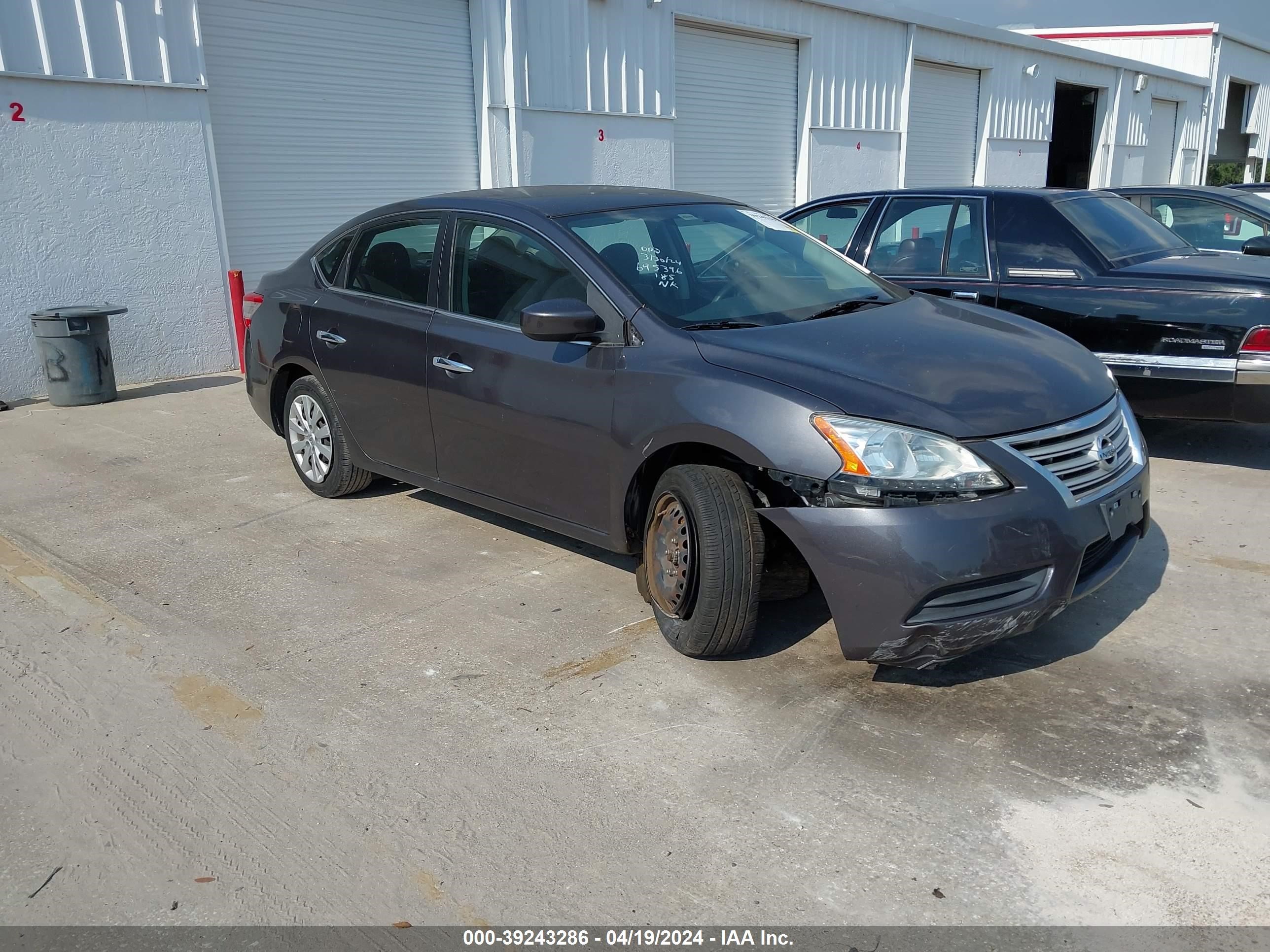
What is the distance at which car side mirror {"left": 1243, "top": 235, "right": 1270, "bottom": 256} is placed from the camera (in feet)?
23.0

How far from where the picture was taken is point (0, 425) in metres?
8.34

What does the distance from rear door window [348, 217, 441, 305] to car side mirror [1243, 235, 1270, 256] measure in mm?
5404

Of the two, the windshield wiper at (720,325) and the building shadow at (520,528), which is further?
the building shadow at (520,528)

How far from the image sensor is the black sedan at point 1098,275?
5.90m

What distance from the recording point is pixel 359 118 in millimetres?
11609

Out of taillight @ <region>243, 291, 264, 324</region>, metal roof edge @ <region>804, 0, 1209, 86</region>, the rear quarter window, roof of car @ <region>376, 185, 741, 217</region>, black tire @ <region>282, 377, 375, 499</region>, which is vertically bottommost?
black tire @ <region>282, 377, 375, 499</region>

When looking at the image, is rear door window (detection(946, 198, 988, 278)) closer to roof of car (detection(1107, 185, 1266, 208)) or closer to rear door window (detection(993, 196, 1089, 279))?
rear door window (detection(993, 196, 1089, 279))

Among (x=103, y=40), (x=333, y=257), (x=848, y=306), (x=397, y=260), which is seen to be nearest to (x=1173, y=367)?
(x=848, y=306)

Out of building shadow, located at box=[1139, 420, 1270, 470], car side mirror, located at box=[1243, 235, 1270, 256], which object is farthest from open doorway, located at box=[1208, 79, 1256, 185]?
building shadow, located at box=[1139, 420, 1270, 470]

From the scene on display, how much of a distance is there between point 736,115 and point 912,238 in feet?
31.5

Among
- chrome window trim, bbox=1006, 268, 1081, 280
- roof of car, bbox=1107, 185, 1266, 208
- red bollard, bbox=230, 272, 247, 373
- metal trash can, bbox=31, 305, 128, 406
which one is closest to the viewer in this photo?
chrome window trim, bbox=1006, 268, 1081, 280

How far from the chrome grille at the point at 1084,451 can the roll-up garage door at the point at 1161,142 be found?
27.9m

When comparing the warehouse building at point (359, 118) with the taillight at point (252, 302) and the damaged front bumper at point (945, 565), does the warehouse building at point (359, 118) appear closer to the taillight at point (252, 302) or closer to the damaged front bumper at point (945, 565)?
the taillight at point (252, 302)

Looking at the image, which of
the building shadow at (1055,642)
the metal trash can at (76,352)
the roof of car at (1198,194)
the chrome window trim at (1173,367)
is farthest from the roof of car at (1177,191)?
the metal trash can at (76,352)
